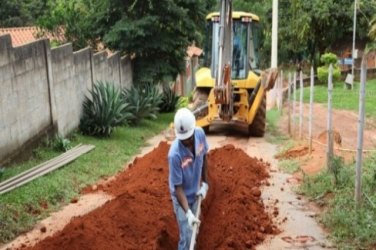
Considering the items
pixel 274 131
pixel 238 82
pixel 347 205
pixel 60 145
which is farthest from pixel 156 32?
pixel 347 205

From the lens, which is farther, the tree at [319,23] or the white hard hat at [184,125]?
the tree at [319,23]

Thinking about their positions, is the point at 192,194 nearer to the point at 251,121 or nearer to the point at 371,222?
the point at 371,222

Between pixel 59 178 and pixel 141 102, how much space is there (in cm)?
818

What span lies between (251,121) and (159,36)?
5.99 metres

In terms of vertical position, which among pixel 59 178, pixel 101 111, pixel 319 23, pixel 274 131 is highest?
pixel 319 23

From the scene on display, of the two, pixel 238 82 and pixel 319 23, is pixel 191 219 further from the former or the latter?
pixel 319 23

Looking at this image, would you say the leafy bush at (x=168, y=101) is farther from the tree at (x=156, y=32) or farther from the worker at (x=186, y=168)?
the worker at (x=186, y=168)

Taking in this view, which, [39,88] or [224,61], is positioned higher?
[224,61]

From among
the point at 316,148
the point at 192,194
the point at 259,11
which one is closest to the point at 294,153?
the point at 316,148

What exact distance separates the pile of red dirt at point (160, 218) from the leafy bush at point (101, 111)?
15.9 feet

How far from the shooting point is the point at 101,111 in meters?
15.0

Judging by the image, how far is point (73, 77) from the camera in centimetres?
1443

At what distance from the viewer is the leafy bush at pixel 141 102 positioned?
1761 centimetres

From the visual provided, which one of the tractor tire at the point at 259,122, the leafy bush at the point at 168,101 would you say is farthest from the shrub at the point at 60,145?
the leafy bush at the point at 168,101
